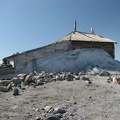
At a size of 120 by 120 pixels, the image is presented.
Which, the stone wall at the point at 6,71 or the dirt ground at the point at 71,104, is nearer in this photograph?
the dirt ground at the point at 71,104

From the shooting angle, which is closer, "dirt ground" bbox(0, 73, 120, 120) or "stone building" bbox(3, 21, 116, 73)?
"dirt ground" bbox(0, 73, 120, 120)

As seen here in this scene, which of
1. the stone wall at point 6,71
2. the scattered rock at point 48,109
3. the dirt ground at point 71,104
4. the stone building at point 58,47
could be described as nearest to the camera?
the dirt ground at point 71,104

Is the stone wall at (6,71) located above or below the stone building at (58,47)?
below

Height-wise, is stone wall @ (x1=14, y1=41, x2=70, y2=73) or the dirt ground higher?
stone wall @ (x1=14, y1=41, x2=70, y2=73)

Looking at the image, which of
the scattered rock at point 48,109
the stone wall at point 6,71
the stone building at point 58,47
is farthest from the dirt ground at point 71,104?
the stone wall at point 6,71

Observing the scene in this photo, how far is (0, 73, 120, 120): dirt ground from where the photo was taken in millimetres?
6445

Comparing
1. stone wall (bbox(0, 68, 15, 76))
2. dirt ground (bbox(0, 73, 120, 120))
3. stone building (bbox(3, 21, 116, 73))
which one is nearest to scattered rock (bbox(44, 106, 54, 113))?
dirt ground (bbox(0, 73, 120, 120))

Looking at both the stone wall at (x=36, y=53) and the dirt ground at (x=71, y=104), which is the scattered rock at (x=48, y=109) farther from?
the stone wall at (x=36, y=53)

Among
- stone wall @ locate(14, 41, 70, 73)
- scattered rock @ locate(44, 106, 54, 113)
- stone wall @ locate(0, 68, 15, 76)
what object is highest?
stone wall @ locate(14, 41, 70, 73)

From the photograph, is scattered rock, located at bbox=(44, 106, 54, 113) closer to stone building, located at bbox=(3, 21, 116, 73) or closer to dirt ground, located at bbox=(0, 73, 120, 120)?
dirt ground, located at bbox=(0, 73, 120, 120)

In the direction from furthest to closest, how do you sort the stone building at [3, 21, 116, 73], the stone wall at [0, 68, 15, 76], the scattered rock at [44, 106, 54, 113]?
the stone wall at [0, 68, 15, 76]
the stone building at [3, 21, 116, 73]
the scattered rock at [44, 106, 54, 113]

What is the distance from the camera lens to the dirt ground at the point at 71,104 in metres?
6.45

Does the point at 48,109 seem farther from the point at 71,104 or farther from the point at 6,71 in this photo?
the point at 6,71

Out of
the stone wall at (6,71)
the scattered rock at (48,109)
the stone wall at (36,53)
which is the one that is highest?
the stone wall at (36,53)
